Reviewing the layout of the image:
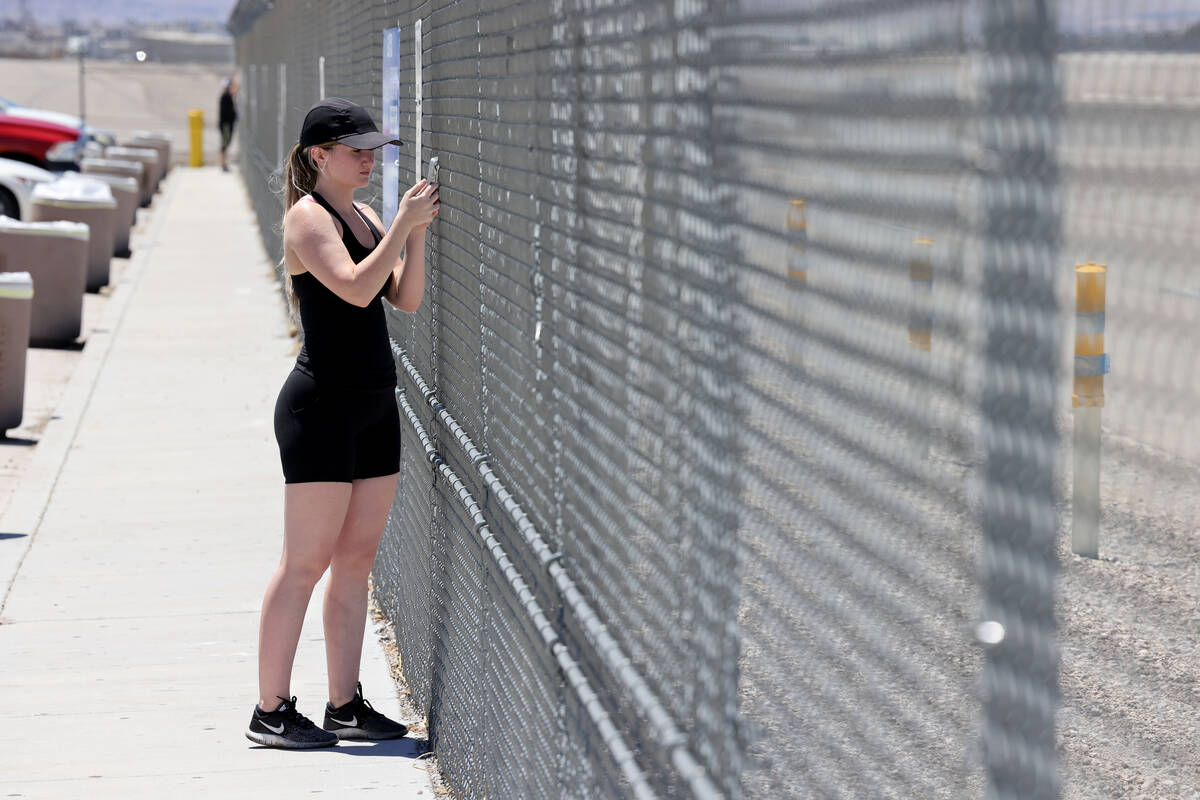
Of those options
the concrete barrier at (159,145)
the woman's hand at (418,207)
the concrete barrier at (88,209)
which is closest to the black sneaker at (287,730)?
the woman's hand at (418,207)

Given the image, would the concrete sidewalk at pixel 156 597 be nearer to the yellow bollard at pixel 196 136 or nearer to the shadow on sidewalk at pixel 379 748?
the shadow on sidewalk at pixel 379 748

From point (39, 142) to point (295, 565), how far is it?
2334cm

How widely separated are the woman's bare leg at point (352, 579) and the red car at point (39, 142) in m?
22.7

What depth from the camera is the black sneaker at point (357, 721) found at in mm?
4723

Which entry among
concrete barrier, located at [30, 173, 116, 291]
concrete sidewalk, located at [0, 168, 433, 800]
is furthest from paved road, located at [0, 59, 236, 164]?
concrete sidewalk, located at [0, 168, 433, 800]

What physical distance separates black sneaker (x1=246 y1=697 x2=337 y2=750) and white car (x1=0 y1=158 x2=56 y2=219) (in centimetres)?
1525

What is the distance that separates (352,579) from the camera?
4.63 meters

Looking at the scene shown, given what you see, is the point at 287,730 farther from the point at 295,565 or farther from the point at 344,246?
the point at 344,246

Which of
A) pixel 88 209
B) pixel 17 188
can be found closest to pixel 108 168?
pixel 17 188

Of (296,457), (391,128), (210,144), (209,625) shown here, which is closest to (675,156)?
(296,457)

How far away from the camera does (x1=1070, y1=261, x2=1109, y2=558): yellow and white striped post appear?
130 cm

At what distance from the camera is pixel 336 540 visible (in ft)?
14.6

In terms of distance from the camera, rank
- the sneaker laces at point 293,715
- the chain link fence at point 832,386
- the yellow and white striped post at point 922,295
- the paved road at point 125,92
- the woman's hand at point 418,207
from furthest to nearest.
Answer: the paved road at point 125,92, the sneaker laces at point 293,715, the woman's hand at point 418,207, the yellow and white striped post at point 922,295, the chain link fence at point 832,386

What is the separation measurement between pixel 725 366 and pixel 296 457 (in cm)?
243
